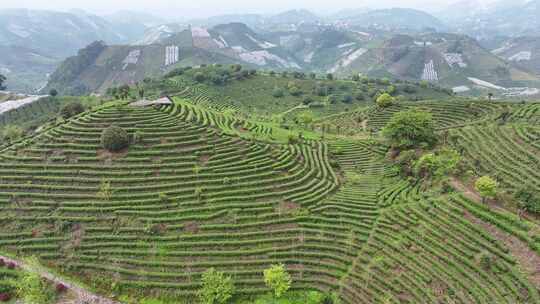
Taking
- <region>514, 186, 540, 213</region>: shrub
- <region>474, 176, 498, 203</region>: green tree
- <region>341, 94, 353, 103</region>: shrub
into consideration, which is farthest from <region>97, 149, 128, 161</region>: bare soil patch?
<region>341, 94, 353, 103</region>: shrub

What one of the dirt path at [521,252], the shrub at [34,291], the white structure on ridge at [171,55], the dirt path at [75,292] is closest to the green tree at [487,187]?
the dirt path at [521,252]

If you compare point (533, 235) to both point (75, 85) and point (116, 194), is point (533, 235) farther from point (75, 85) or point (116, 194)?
point (75, 85)

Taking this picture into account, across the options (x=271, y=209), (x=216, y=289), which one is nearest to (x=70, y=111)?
(x=271, y=209)

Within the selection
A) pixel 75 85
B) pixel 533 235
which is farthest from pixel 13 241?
pixel 75 85

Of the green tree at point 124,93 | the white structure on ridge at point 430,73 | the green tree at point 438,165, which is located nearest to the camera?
the green tree at point 438,165

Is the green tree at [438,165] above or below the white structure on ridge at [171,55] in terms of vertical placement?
below

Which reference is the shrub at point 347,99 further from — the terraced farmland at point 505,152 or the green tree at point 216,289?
the green tree at point 216,289

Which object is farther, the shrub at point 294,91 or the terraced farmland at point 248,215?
the shrub at point 294,91
